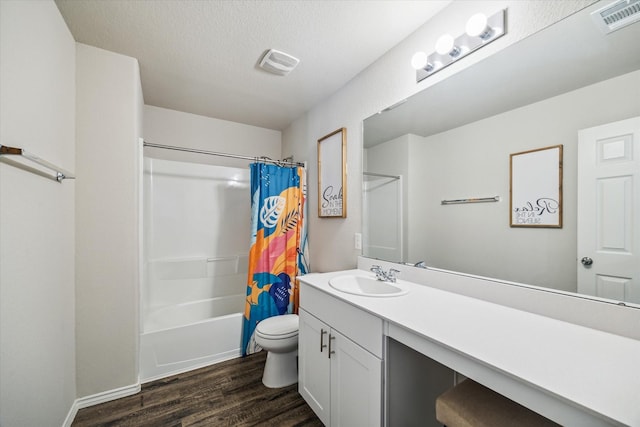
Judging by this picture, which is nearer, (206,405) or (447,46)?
(447,46)

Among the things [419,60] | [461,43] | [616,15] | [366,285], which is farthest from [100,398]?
[616,15]

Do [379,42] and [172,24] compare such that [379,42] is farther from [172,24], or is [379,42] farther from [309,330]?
[309,330]

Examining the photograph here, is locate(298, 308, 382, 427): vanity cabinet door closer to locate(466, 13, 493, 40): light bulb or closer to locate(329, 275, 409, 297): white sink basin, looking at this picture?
locate(329, 275, 409, 297): white sink basin

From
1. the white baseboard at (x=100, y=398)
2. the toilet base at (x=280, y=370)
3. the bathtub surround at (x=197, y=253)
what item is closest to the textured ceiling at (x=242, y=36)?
the bathtub surround at (x=197, y=253)

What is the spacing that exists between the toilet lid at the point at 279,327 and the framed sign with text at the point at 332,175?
94cm

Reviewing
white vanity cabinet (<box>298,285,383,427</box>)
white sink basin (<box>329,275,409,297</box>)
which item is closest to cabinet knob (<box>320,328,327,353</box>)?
white vanity cabinet (<box>298,285,383,427</box>)

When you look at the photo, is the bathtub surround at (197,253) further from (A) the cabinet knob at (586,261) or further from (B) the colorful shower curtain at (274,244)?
(A) the cabinet knob at (586,261)

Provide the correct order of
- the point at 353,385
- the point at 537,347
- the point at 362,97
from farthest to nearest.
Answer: the point at 362,97 < the point at 353,385 < the point at 537,347

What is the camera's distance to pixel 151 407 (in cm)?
162

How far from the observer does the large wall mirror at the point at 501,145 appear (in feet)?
2.94

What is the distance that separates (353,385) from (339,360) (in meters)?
0.13

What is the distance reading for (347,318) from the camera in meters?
1.20

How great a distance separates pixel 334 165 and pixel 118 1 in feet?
5.40

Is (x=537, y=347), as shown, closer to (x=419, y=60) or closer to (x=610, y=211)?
(x=610, y=211)
